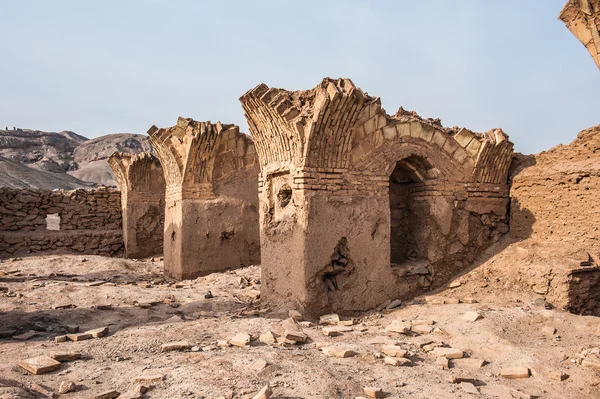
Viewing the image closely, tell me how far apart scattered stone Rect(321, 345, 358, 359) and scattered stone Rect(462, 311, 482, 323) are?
198cm

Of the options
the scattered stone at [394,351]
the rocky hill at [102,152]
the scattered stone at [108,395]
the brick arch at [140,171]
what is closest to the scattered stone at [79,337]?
the scattered stone at [108,395]

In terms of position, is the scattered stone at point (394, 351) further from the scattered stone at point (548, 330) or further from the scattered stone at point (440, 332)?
the scattered stone at point (548, 330)

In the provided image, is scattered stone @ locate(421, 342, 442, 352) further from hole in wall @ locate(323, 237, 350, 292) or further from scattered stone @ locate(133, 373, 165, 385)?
scattered stone @ locate(133, 373, 165, 385)

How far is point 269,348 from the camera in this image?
5.51m

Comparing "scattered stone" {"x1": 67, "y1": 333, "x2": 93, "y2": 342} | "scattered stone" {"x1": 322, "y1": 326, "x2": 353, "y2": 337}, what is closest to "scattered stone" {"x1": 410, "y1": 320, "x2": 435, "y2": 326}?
"scattered stone" {"x1": 322, "y1": 326, "x2": 353, "y2": 337}

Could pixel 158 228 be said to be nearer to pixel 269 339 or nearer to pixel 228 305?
pixel 228 305

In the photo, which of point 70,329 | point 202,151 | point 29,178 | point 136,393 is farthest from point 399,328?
point 29,178

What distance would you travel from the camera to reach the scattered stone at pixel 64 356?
515cm

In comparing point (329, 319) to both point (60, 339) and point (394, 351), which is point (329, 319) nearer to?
point (394, 351)

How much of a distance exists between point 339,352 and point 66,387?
9.34 ft

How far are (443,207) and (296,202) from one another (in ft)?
9.53

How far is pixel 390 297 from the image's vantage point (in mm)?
7715

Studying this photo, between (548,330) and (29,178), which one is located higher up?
(29,178)

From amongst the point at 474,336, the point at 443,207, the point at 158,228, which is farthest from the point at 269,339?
the point at 158,228
